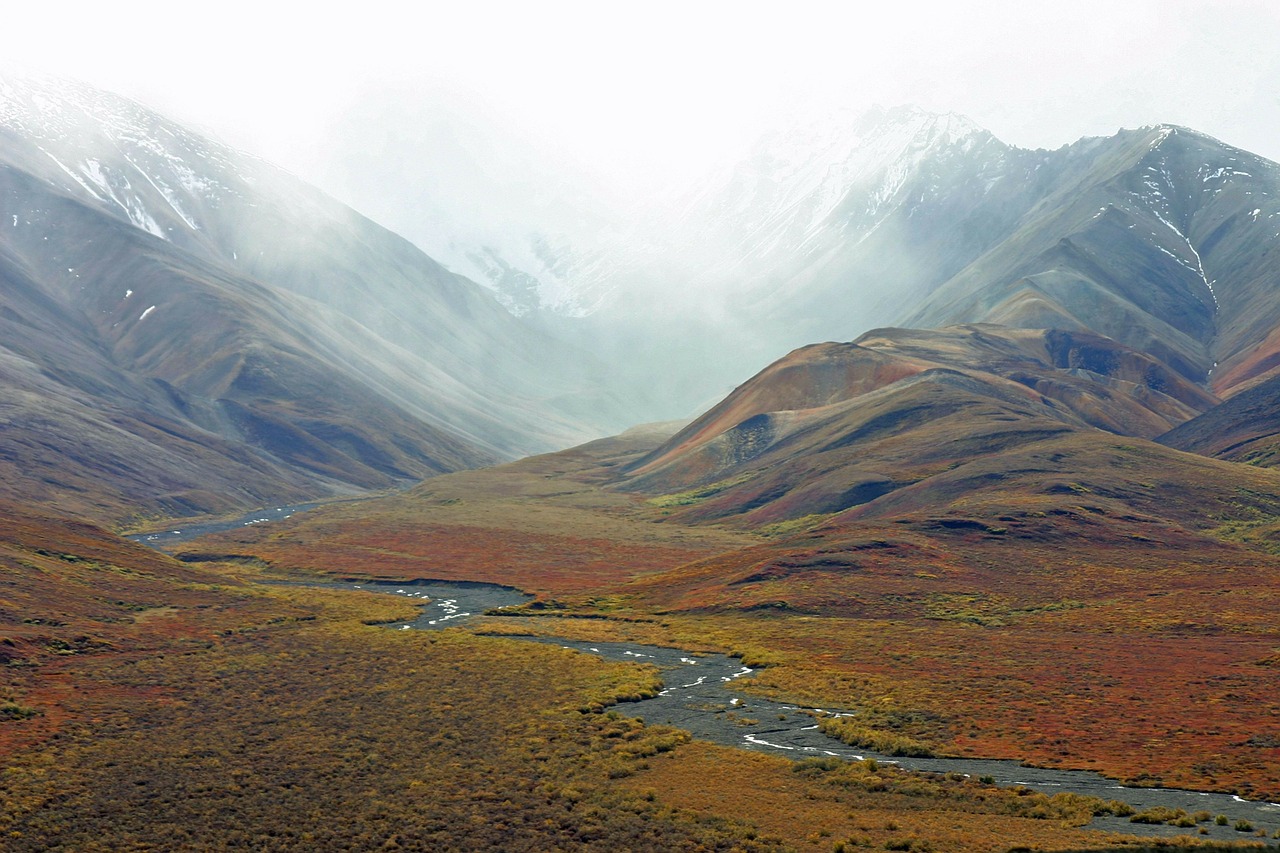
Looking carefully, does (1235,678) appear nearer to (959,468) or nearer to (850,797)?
(850,797)

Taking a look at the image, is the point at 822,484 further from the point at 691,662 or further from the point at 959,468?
the point at 691,662

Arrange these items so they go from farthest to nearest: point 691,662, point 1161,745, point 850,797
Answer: point 691,662 → point 1161,745 → point 850,797

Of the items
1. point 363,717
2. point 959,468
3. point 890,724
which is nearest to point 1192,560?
point 959,468

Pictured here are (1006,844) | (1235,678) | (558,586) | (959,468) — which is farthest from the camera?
(959,468)

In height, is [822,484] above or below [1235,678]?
above

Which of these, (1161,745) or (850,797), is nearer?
(850,797)

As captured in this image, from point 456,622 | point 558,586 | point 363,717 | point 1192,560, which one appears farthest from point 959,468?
point 363,717

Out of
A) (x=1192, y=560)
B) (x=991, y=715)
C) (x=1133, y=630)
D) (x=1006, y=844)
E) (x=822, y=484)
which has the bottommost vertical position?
(x=1006, y=844)

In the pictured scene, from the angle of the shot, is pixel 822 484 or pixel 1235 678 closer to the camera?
pixel 1235 678

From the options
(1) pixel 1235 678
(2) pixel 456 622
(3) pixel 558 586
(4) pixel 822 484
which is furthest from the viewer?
(4) pixel 822 484
